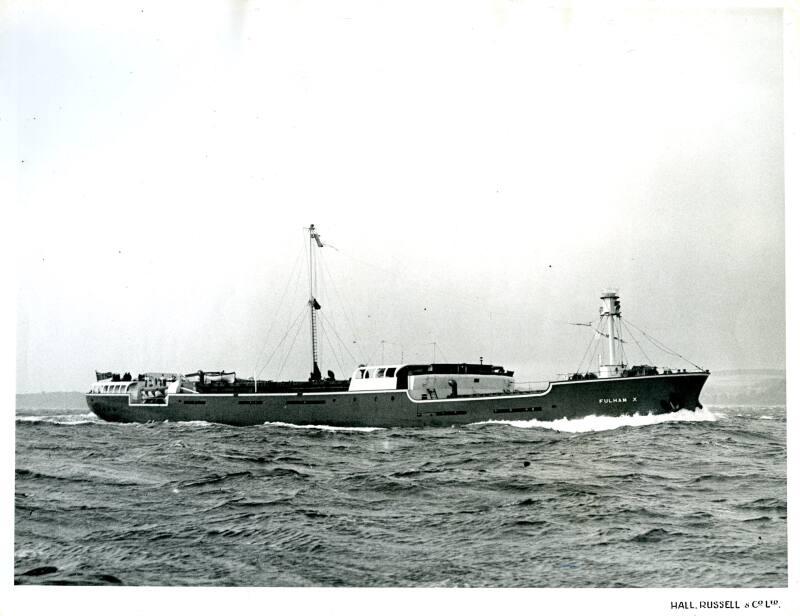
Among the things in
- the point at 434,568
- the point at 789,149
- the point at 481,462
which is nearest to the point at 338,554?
the point at 434,568

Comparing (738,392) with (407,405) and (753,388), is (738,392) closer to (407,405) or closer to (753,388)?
(753,388)

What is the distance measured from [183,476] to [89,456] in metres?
1.09

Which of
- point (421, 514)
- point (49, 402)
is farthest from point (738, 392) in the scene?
point (49, 402)

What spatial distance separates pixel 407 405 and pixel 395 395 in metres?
0.20

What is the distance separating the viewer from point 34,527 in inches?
248

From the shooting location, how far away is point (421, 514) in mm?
6375

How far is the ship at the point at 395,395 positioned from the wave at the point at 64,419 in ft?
0.38

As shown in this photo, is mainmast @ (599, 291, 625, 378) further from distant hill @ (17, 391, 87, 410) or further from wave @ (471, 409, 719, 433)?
distant hill @ (17, 391, 87, 410)

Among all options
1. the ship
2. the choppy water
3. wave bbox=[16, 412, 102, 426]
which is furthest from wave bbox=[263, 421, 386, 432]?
wave bbox=[16, 412, 102, 426]

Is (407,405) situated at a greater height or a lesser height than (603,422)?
greater

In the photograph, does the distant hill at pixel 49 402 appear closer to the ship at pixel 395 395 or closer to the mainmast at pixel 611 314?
the ship at pixel 395 395

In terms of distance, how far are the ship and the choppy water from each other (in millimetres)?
1103
